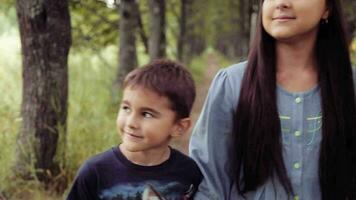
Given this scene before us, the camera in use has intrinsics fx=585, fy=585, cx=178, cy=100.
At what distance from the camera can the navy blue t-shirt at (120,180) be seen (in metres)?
2.23

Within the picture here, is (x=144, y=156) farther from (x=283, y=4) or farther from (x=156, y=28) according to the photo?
(x=156, y=28)

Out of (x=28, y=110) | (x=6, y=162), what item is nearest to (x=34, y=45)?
(x=28, y=110)

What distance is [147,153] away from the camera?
228 cm

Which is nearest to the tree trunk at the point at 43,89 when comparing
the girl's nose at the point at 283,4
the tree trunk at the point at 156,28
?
the girl's nose at the point at 283,4

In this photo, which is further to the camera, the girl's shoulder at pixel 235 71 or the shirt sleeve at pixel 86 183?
the girl's shoulder at pixel 235 71

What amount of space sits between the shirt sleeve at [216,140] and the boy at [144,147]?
0.11 meters

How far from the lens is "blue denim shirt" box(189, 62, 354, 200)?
7.72ft

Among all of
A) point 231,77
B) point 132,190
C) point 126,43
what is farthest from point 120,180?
point 126,43

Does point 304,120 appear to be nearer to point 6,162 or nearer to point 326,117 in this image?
point 326,117

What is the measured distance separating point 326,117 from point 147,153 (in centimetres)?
73

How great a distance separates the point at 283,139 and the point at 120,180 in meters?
0.67

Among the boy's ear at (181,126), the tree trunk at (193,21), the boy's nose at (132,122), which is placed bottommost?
the tree trunk at (193,21)

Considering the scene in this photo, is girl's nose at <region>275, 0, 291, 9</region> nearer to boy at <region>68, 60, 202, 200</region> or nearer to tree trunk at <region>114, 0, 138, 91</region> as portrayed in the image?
boy at <region>68, 60, 202, 200</region>

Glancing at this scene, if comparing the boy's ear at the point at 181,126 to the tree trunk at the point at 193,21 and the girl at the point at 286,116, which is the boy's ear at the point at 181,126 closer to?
the girl at the point at 286,116
